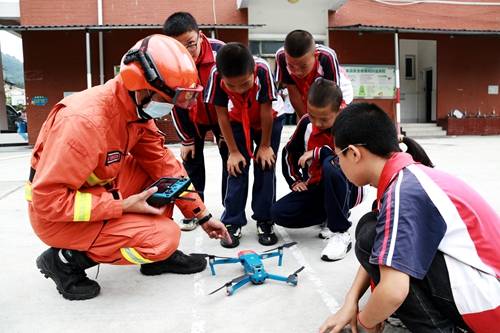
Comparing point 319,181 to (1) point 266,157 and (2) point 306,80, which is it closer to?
(1) point 266,157

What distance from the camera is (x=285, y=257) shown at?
2.86 metres

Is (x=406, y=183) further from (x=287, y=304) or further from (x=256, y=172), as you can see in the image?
(x=256, y=172)

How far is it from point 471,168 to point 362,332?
5.29 m

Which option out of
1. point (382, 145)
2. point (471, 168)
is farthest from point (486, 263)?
point (471, 168)

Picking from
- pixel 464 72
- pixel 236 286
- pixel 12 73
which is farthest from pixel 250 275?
pixel 12 73

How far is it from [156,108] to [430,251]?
1.38 m

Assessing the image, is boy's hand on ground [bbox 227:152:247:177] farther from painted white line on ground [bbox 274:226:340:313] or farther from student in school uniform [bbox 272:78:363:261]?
painted white line on ground [bbox 274:226:340:313]

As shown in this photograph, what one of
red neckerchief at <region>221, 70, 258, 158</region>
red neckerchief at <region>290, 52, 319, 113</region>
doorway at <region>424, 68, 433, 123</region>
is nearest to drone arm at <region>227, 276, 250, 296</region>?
red neckerchief at <region>221, 70, 258, 158</region>

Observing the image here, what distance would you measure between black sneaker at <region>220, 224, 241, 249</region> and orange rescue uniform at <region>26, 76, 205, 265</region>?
0.72 meters

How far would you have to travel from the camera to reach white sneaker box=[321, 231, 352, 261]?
2.75 metres

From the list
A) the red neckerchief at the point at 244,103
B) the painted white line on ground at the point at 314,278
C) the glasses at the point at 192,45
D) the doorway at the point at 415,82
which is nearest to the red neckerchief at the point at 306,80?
the red neckerchief at the point at 244,103

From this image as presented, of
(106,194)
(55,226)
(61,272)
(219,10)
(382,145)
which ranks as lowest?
(61,272)

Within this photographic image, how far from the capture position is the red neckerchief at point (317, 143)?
3048 millimetres

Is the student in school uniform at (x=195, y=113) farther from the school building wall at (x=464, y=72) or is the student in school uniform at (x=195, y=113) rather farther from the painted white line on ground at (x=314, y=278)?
the school building wall at (x=464, y=72)
